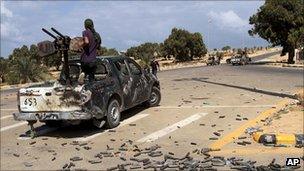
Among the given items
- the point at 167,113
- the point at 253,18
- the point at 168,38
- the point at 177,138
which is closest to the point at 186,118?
the point at 167,113

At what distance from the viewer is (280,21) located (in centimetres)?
5641

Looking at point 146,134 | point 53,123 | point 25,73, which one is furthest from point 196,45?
point 146,134

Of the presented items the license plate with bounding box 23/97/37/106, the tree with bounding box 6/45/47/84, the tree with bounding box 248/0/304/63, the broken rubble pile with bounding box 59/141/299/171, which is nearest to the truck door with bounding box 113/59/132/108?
the license plate with bounding box 23/97/37/106

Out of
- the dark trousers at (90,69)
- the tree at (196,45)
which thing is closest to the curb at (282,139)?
the dark trousers at (90,69)

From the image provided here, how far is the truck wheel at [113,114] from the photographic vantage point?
12.9 metres

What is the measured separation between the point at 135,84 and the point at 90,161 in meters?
5.29

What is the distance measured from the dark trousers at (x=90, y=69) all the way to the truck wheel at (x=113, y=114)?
81 cm

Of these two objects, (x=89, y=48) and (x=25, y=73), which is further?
(x=25, y=73)

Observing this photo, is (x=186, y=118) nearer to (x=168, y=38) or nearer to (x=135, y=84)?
(x=135, y=84)

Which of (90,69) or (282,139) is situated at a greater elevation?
(90,69)

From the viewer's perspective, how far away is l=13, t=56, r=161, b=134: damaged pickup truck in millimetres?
11961

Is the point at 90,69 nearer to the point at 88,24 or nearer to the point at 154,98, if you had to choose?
the point at 88,24

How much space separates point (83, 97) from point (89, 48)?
1304mm

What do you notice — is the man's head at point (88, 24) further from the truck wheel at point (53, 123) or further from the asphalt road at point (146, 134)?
the truck wheel at point (53, 123)
